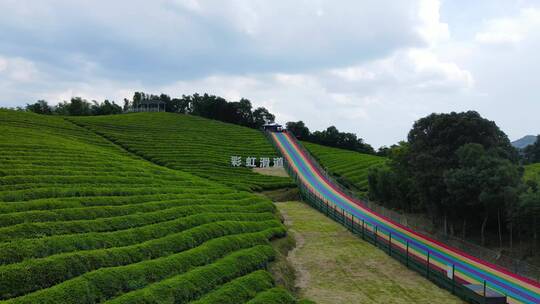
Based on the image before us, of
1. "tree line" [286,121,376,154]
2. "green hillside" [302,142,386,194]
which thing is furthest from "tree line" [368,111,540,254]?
"tree line" [286,121,376,154]

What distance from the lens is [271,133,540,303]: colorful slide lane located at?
23.3 metres

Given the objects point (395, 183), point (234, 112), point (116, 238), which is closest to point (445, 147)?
point (395, 183)

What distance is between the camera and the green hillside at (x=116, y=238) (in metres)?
14.6

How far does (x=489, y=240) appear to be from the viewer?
35312 millimetres

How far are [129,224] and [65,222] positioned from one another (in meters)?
3.10

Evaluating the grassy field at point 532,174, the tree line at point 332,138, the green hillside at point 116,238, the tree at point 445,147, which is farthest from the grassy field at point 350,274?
the tree line at point 332,138

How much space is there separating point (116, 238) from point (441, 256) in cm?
1974

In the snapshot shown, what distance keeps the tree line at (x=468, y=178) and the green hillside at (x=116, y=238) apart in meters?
13.9

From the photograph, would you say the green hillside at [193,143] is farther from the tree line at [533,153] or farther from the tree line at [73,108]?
the tree line at [533,153]

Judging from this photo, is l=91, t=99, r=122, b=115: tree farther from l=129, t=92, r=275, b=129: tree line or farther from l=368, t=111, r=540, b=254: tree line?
l=368, t=111, r=540, b=254: tree line

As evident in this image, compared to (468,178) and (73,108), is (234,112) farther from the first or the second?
(468,178)

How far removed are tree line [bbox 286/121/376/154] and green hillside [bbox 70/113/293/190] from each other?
646 inches

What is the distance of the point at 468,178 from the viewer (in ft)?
108

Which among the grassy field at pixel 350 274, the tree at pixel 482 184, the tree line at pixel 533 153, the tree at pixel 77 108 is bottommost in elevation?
the grassy field at pixel 350 274
